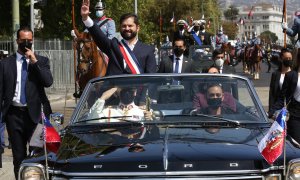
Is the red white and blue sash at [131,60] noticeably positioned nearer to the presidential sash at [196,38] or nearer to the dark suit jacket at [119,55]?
the dark suit jacket at [119,55]

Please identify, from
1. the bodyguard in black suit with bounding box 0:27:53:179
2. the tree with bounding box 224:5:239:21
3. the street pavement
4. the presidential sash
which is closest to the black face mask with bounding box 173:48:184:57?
the street pavement

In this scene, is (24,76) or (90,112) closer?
(90,112)

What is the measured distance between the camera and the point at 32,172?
19.4 ft

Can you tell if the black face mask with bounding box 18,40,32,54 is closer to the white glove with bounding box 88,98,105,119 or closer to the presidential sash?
the white glove with bounding box 88,98,105,119

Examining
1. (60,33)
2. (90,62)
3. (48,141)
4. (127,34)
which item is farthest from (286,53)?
(60,33)

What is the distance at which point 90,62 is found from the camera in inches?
666

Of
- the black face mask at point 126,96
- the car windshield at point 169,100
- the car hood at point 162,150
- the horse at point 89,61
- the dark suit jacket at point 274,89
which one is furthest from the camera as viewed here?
the horse at point 89,61

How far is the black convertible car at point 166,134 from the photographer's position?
5.67 metres

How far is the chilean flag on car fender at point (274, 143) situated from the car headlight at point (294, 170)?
0.38 feet

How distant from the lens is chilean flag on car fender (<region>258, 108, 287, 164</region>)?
571 cm

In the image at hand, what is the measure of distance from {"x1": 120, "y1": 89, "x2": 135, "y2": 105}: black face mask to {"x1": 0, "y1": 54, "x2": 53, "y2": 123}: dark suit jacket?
1.51 meters

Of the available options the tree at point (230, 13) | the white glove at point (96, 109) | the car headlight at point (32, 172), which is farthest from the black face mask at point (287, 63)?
the tree at point (230, 13)

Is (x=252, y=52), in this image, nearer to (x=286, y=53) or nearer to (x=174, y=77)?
(x=286, y=53)

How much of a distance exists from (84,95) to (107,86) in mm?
223
